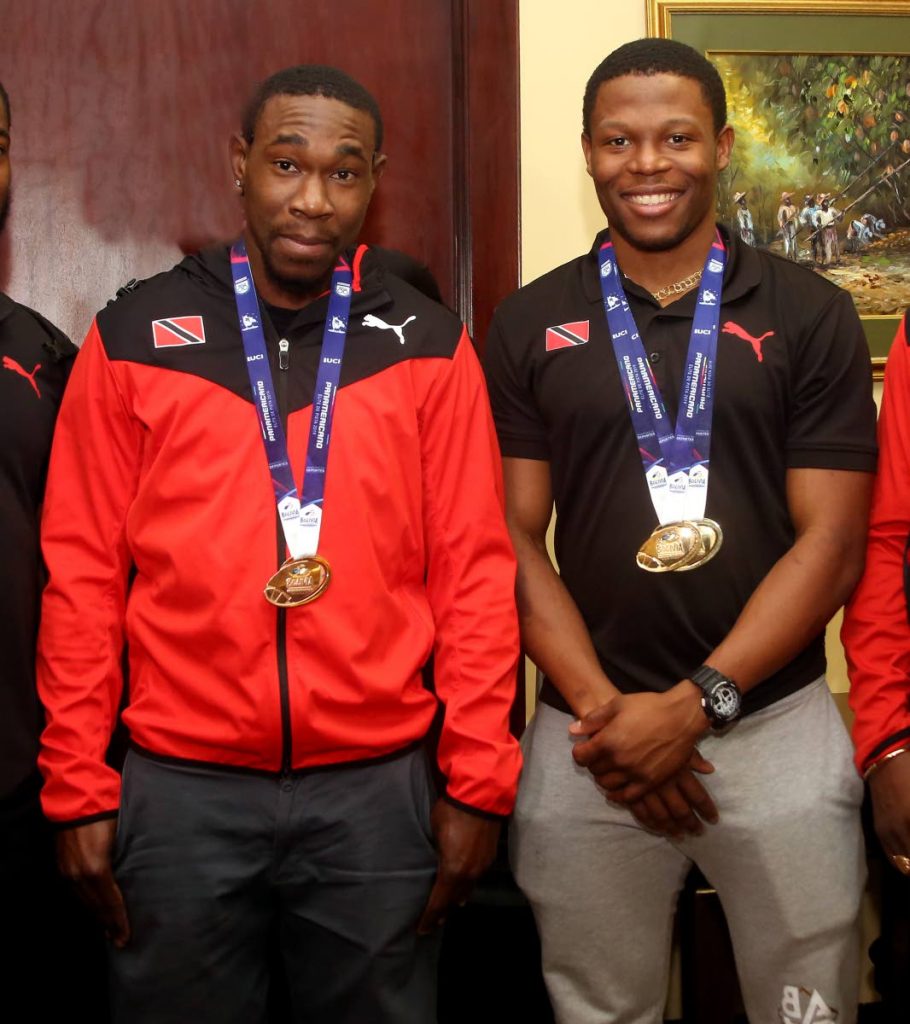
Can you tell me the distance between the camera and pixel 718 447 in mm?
1791

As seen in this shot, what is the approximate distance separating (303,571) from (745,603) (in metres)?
0.74

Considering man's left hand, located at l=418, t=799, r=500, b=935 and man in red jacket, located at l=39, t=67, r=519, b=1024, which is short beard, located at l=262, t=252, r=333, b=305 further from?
man's left hand, located at l=418, t=799, r=500, b=935

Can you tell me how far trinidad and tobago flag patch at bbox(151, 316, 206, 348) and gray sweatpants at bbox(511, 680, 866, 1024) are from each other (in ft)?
3.00

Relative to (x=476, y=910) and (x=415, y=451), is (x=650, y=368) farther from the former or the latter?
(x=476, y=910)

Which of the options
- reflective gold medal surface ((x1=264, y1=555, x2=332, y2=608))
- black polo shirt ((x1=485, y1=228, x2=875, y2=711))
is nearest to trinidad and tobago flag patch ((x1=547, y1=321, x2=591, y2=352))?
black polo shirt ((x1=485, y1=228, x2=875, y2=711))

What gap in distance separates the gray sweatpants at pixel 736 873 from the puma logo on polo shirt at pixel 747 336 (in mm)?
583

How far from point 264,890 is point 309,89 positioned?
130 cm

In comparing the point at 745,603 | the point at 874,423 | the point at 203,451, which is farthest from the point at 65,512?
the point at 874,423

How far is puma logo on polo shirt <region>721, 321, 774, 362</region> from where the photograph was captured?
5.88 ft

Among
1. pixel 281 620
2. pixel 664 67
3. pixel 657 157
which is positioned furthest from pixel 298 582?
pixel 664 67

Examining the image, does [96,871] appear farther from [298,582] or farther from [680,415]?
[680,415]

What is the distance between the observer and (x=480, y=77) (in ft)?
8.22

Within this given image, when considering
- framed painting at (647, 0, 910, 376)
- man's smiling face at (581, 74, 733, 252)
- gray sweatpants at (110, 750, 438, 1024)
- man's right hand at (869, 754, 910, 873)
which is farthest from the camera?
framed painting at (647, 0, 910, 376)

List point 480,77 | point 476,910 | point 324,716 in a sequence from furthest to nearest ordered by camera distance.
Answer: point 480,77, point 476,910, point 324,716
